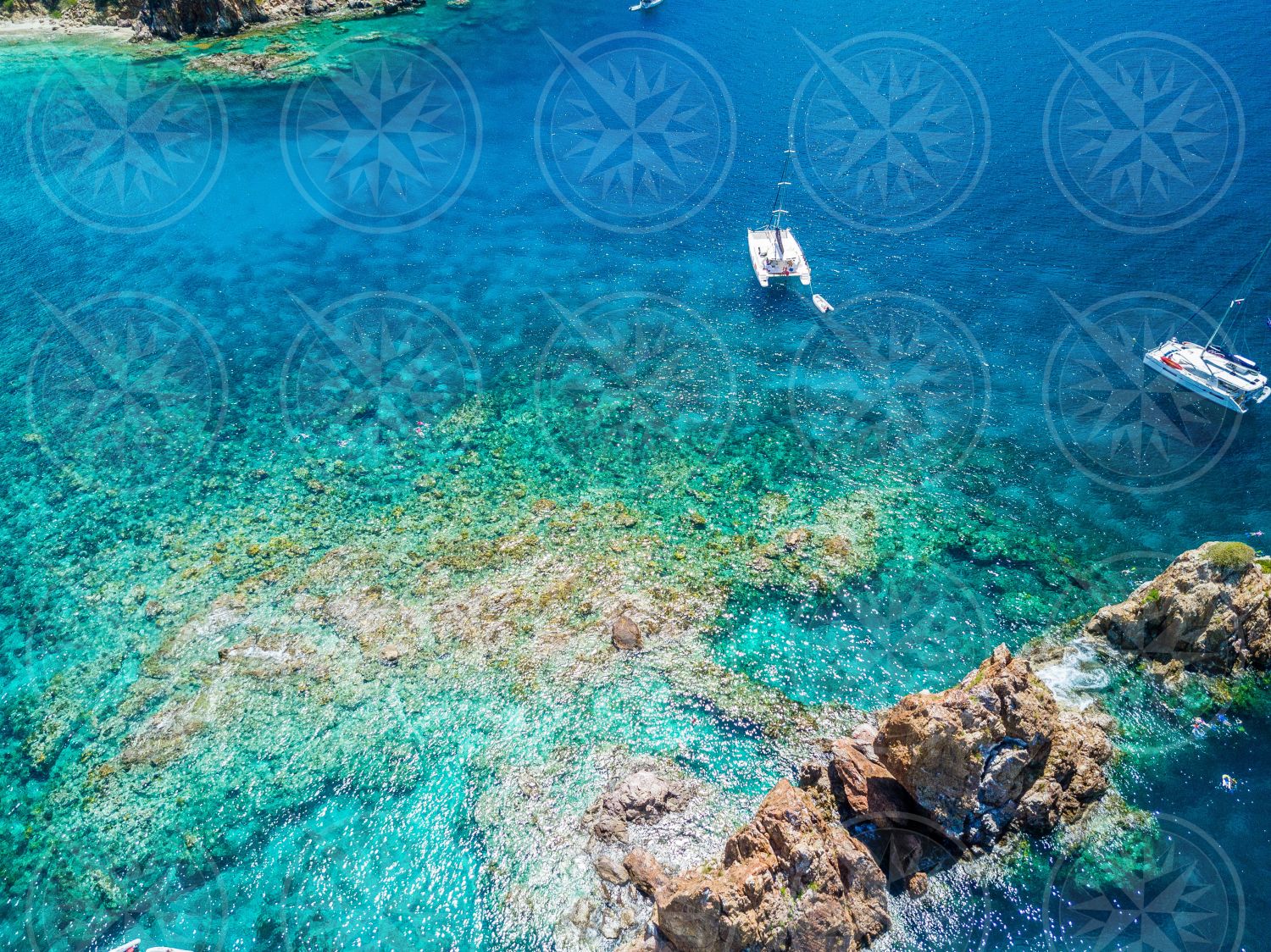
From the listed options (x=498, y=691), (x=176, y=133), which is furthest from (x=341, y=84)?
(x=498, y=691)

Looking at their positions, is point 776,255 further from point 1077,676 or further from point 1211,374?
point 1077,676

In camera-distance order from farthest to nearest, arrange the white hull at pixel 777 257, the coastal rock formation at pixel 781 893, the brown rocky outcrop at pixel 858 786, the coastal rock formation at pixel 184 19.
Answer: the coastal rock formation at pixel 184 19, the white hull at pixel 777 257, the brown rocky outcrop at pixel 858 786, the coastal rock formation at pixel 781 893

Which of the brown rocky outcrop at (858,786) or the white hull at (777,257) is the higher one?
the white hull at (777,257)

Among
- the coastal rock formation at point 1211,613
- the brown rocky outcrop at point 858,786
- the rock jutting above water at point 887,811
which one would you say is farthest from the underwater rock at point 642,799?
the coastal rock formation at point 1211,613

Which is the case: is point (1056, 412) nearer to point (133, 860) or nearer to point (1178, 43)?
point (133, 860)

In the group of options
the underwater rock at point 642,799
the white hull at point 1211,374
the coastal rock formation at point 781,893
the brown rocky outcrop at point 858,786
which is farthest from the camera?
the white hull at point 1211,374

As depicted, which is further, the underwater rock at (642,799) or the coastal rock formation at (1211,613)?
the coastal rock formation at (1211,613)

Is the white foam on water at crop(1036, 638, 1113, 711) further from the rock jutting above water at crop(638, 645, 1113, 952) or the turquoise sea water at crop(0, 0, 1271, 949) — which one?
the rock jutting above water at crop(638, 645, 1113, 952)

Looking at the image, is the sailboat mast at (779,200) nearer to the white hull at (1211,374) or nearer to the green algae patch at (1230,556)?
the white hull at (1211,374)
